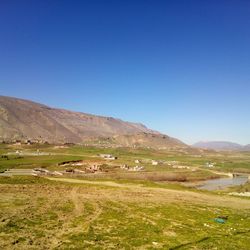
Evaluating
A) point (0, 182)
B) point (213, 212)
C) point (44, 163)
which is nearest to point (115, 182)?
point (0, 182)

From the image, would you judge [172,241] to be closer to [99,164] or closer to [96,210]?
[96,210]

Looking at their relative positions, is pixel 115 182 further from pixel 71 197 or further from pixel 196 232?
pixel 196 232

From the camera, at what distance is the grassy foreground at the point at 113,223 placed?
2659 cm

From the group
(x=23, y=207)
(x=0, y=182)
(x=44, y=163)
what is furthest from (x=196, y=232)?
(x=44, y=163)

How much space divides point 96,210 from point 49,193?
655 inches

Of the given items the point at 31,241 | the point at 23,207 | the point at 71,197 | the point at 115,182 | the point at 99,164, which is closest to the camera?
the point at 31,241

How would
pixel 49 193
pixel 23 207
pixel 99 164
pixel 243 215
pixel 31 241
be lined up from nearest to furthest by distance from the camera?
pixel 31 241 < pixel 23 207 < pixel 243 215 < pixel 49 193 < pixel 99 164

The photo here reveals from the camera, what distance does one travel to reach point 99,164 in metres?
153

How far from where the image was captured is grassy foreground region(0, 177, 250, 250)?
2659 cm

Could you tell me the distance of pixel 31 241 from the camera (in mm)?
25859

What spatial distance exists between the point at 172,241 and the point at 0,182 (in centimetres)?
4968

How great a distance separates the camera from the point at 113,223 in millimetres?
34406

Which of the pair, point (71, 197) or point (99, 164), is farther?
point (99, 164)

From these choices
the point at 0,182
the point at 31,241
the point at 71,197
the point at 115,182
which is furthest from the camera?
the point at 115,182
